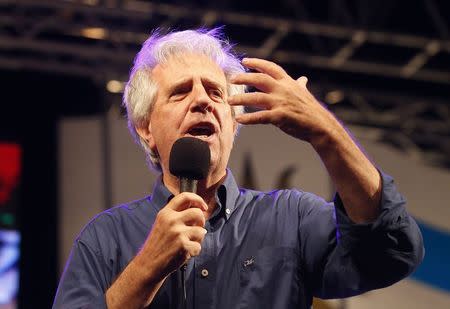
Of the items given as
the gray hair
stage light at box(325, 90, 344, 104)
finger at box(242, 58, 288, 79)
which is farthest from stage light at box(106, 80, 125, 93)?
finger at box(242, 58, 288, 79)

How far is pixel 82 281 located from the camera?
6.51ft

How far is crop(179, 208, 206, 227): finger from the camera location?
1.71 meters

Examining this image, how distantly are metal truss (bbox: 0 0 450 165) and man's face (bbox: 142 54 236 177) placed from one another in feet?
12.8

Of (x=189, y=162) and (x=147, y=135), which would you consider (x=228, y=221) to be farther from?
(x=147, y=135)

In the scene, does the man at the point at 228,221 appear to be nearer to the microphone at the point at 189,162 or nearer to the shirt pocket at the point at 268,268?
the shirt pocket at the point at 268,268

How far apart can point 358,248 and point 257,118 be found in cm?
41

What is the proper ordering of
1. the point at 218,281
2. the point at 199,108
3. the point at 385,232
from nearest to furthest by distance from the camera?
1. the point at 385,232
2. the point at 218,281
3. the point at 199,108

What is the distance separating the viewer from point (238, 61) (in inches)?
97.4

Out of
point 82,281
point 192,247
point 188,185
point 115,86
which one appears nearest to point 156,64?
point 188,185

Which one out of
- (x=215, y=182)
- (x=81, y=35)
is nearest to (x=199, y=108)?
(x=215, y=182)

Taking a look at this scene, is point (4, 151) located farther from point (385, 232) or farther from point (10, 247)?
point (385, 232)

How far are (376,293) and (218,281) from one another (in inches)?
208

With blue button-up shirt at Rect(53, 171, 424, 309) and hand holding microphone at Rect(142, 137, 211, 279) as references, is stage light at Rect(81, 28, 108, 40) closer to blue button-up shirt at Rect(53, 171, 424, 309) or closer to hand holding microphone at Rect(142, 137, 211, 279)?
blue button-up shirt at Rect(53, 171, 424, 309)

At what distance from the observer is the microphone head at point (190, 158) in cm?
192
